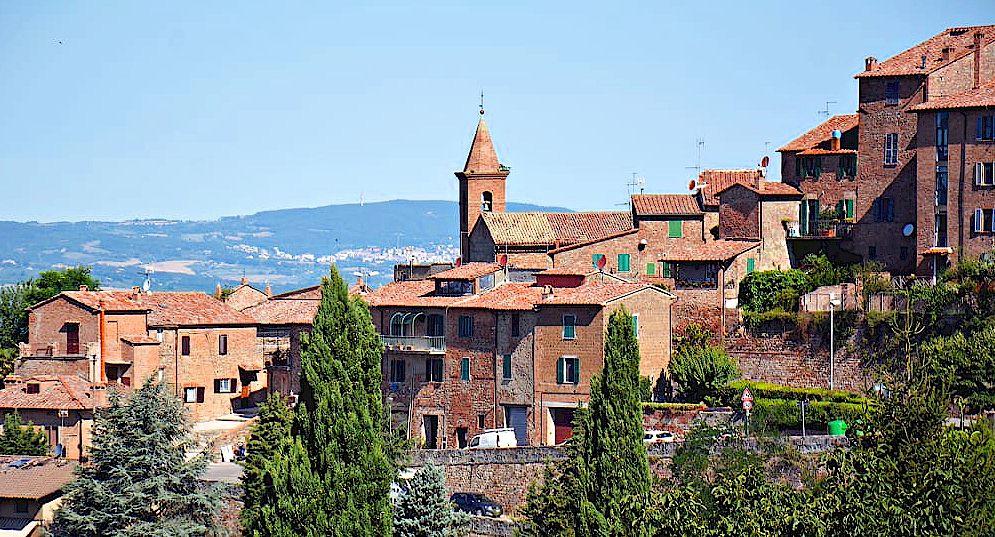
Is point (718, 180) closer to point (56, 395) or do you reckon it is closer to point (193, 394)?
point (193, 394)

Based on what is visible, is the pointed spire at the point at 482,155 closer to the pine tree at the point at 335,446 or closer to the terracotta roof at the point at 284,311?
the terracotta roof at the point at 284,311

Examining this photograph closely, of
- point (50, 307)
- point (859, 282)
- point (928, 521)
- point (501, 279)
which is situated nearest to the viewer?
point (928, 521)

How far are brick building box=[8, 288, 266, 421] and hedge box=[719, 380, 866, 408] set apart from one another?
801 inches

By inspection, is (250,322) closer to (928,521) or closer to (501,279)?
(501,279)

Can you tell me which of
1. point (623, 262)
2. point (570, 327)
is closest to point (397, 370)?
point (570, 327)

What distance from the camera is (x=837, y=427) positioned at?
51.0 metres

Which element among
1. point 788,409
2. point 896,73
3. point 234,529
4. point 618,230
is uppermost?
point 896,73

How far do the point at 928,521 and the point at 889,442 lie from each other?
1943mm

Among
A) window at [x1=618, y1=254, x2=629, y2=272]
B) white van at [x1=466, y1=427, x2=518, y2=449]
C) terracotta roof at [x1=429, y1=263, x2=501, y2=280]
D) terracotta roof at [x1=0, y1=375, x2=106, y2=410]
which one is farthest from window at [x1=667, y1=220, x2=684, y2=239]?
terracotta roof at [x1=0, y1=375, x2=106, y2=410]

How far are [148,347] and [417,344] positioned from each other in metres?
11.3

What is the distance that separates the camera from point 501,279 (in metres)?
61.7

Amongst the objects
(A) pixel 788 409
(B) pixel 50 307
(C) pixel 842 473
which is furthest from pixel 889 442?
(B) pixel 50 307

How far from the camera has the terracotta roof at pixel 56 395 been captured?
61.2 meters

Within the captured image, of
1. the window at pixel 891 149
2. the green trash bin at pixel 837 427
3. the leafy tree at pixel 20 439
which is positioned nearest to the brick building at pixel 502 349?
the green trash bin at pixel 837 427
